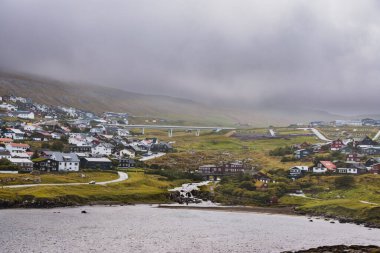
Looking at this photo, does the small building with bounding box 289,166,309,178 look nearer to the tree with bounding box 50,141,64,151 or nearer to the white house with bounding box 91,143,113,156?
the white house with bounding box 91,143,113,156

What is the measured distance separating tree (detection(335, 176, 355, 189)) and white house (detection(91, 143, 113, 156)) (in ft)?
270

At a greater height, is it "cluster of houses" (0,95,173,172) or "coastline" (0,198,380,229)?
"cluster of houses" (0,95,173,172)

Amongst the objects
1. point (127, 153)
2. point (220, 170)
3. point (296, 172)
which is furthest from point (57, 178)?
point (296, 172)

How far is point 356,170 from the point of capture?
13212 centimetres

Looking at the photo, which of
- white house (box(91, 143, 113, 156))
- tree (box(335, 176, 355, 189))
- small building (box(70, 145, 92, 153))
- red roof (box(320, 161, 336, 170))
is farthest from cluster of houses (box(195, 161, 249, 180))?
small building (box(70, 145, 92, 153))

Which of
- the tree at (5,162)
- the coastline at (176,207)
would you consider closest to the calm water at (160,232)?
the coastline at (176,207)

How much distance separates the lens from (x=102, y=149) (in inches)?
6555

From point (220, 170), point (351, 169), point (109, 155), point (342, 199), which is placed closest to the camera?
point (342, 199)

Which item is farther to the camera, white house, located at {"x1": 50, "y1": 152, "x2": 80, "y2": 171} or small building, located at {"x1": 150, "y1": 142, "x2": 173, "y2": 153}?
small building, located at {"x1": 150, "y1": 142, "x2": 173, "y2": 153}

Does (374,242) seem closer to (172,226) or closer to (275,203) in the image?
(172,226)

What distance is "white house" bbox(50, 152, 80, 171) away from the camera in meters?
124

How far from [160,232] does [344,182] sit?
6448 cm

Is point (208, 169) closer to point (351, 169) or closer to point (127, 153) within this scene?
point (127, 153)

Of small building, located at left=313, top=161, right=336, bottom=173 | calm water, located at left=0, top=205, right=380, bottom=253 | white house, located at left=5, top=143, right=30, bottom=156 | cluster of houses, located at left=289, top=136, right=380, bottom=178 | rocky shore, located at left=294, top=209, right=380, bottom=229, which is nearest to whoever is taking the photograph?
calm water, located at left=0, top=205, right=380, bottom=253
